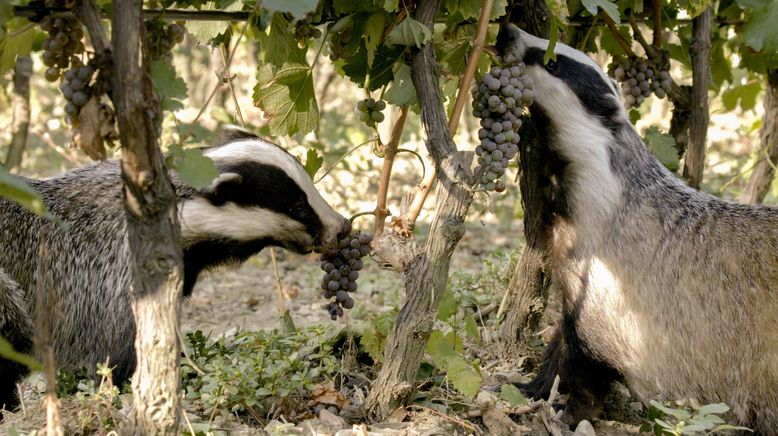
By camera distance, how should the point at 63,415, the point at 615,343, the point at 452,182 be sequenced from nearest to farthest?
the point at 63,415 → the point at 452,182 → the point at 615,343

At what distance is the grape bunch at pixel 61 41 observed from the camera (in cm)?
243

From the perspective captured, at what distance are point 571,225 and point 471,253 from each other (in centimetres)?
415

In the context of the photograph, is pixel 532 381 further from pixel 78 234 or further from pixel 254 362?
pixel 78 234

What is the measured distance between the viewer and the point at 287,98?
367 centimetres

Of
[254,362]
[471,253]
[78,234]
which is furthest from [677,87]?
[471,253]

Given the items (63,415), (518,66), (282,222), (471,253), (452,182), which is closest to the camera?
(63,415)

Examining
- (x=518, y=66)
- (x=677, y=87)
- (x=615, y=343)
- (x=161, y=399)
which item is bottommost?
(x=161, y=399)

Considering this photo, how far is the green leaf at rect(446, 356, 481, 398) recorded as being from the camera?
303 cm

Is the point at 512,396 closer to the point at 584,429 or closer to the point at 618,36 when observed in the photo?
the point at 584,429

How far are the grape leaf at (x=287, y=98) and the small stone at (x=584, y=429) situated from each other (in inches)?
63.8

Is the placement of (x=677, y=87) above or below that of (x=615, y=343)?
above

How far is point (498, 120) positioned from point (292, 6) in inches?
43.1

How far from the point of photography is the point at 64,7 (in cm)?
239

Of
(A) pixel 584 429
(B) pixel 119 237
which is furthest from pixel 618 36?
(B) pixel 119 237
